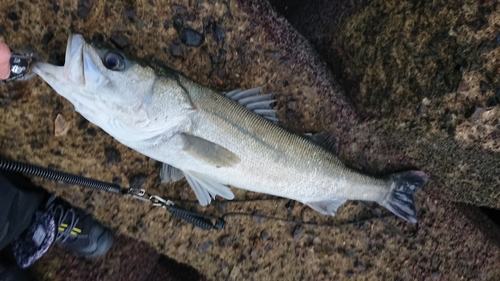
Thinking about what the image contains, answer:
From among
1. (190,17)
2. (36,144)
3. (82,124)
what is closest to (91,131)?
(82,124)

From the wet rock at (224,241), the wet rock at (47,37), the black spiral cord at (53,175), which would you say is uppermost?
the wet rock at (47,37)

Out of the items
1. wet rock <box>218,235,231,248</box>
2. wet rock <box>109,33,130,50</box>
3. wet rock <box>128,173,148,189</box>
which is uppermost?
wet rock <box>109,33,130,50</box>

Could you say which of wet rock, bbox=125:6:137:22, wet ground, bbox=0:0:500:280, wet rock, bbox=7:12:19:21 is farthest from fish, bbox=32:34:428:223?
wet rock, bbox=7:12:19:21

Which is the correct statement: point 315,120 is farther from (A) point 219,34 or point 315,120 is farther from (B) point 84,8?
(B) point 84,8

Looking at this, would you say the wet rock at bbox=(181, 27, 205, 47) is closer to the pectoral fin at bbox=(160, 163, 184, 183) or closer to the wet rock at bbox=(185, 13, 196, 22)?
the wet rock at bbox=(185, 13, 196, 22)

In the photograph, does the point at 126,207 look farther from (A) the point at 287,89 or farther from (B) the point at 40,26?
(A) the point at 287,89

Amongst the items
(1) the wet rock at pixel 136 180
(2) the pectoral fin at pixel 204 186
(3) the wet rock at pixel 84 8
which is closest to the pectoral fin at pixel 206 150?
(2) the pectoral fin at pixel 204 186

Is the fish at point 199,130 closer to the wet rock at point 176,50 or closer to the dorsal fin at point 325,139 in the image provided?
the dorsal fin at point 325,139
